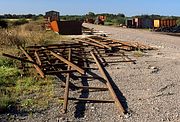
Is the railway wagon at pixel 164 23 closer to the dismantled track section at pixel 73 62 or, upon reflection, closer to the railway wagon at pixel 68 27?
the railway wagon at pixel 68 27

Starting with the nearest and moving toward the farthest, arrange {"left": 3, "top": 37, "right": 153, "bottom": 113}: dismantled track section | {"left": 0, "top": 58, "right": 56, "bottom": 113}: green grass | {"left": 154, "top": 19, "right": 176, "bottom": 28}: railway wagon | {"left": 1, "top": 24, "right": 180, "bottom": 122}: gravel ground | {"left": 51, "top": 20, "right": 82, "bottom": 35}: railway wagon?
1. {"left": 1, "top": 24, "right": 180, "bottom": 122}: gravel ground
2. {"left": 0, "top": 58, "right": 56, "bottom": 113}: green grass
3. {"left": 3, "top": 37, "right": 153, "bottom": 113}: dismantled track section
4. {"left": 51, "top": 20, "right": 82, "bottom": 35}: railway wagon
5. {"left": 154, "top": 19, "right": 176, "bottom": 28}: railway wagon

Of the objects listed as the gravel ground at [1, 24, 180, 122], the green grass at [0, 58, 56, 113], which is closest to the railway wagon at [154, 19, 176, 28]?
the gravel ground at [1, 24, 180, 122]

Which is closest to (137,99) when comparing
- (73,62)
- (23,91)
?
(23,91)

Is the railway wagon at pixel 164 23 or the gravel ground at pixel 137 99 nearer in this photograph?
the gravel ground at pixel 137 99

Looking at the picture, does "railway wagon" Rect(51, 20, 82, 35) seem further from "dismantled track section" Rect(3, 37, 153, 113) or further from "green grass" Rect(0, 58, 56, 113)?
Result: "green grass" Rect(0, 58, 56, 113)

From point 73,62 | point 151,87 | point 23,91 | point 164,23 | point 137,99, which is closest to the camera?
point 137,99

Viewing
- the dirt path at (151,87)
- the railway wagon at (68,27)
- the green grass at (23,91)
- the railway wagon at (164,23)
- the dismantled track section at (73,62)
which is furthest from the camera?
the railway wagon at (164,23)

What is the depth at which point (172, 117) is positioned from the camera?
812 centimetres

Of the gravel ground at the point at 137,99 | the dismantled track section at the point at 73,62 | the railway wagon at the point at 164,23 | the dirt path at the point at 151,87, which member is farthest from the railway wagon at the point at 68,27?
the railway wagon at the point at 164,23

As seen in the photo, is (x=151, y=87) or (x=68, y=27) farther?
(x=68, y=27)

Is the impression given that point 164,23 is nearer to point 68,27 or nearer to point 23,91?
point 68,27

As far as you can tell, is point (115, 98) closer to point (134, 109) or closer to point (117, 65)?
point (134, 109)

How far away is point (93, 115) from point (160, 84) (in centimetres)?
354

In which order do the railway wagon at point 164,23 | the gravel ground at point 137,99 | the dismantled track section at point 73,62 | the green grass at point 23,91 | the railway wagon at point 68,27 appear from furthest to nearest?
the railway wagon at point 164,23, the railway wagon at point 68,27, the dismantled track section at point 73,62, the green grass at point 23,91, the gravel ground at point 137,99
